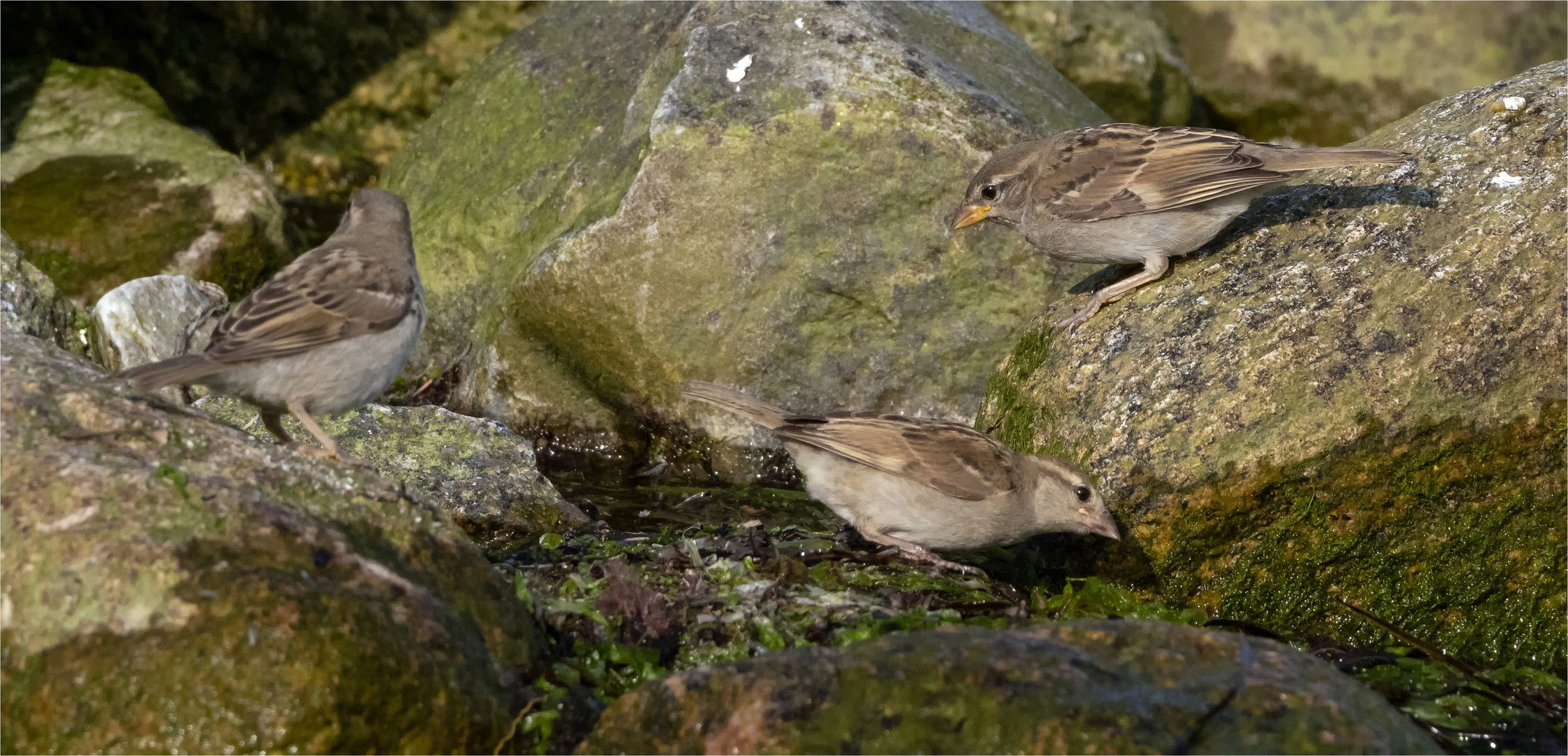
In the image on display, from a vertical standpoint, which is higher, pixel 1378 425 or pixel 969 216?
pixel 969 216

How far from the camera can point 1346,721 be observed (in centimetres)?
418

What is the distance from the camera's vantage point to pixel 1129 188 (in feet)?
23.4

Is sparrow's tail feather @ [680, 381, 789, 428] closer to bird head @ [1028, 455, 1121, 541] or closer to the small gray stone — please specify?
bird head @ [1028, 455, 1121, 541]

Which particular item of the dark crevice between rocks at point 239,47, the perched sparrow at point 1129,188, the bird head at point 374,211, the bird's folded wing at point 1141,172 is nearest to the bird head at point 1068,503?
the perched sparrow at point 1129,188

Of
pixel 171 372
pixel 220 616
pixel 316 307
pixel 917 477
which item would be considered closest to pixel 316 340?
pixel 316 307

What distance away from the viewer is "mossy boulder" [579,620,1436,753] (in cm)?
412

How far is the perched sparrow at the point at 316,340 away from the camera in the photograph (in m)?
5.59

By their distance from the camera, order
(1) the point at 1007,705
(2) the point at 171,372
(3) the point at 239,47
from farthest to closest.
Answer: (3) the point at 239,47
(2) the point at 171,372
(1) the point at 1007,705

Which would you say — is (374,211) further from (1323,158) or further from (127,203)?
(127,203)

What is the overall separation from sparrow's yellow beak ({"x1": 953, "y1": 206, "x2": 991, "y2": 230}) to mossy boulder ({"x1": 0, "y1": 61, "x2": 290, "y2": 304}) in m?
5.91

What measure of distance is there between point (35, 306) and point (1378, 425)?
24.7 feet

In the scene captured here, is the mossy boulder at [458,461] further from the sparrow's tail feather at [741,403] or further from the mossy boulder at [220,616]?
the mossy boulder at [220,616]

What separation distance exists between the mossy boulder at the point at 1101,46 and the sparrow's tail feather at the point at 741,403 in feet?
24.4

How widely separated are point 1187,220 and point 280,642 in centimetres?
483
